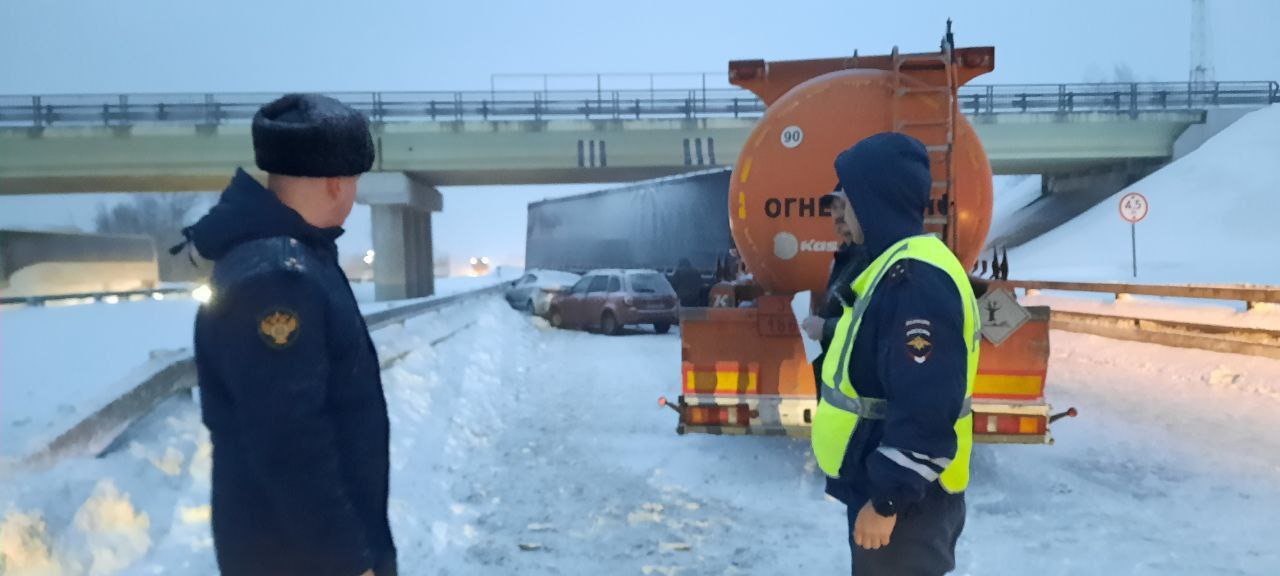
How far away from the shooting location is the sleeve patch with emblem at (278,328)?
6.29 feet

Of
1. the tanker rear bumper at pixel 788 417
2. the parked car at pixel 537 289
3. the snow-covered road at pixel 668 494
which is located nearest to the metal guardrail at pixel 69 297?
the parked car at pixel 537 289

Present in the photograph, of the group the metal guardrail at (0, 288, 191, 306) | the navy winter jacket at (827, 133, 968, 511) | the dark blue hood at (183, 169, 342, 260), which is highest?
the dark blue hood at (183, 169, 342, 260)

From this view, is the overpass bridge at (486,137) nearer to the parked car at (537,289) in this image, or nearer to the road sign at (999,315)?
the parked car at (537,289)

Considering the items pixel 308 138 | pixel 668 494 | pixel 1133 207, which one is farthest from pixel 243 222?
pixel 1133 207

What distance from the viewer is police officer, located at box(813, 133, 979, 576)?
2480mm

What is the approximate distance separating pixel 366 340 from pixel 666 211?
68.2 feet

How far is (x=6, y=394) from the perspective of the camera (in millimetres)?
8406

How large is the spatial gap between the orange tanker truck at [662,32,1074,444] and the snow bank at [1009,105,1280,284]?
81.3 feet

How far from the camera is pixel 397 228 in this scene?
3322cm

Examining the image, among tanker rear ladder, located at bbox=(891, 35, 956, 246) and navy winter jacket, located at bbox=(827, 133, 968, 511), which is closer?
navy winter jacket, located at bbox=(827, 133, 968, 511)

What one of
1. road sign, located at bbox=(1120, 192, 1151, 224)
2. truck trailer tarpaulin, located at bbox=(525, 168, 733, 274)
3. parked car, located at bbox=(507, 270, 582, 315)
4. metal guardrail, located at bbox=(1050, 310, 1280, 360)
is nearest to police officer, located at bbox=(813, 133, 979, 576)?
metal guardrail, located at bbox=(1050, 310, 1280, 360)

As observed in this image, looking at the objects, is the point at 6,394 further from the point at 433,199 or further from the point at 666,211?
the point at 433,199

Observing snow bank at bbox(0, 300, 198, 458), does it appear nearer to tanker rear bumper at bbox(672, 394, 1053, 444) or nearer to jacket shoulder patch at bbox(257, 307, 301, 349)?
jacket shoulder patch at bbox(257, 307, 301, 349)

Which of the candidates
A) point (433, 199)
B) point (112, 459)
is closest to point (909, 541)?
point (112, 459)
